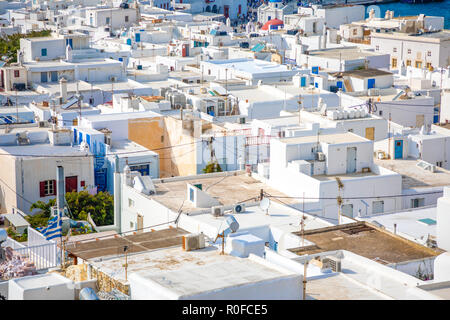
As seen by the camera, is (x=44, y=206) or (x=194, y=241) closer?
(x=194, y=241)

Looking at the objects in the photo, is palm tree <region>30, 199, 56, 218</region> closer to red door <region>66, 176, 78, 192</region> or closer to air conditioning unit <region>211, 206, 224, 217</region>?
red door <region>66, 176, 78, 192</region>

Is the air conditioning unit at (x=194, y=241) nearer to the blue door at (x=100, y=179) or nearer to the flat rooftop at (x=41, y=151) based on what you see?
the flat rooftop at (x=41, y=151)

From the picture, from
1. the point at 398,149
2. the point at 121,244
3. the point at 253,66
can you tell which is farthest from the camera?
the point at 253,66

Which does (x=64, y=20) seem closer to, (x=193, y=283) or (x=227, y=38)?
(x=227, y=38)

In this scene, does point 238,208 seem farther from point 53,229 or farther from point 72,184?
point 72,184

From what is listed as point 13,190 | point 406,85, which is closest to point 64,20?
point 406,85

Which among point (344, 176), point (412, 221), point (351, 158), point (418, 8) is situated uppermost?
point (418, 8)

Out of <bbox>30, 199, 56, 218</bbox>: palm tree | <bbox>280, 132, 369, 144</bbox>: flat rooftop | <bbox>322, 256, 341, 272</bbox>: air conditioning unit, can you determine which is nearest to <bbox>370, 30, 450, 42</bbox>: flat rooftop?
<bbox>280, 132, 369, 144</bbox>: flat rooftop

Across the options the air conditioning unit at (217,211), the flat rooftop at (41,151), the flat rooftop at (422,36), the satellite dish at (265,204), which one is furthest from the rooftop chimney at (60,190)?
the flat rooftop at (422,36)

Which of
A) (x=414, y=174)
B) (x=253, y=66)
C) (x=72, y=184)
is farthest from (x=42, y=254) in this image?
(x=253, y=66)
